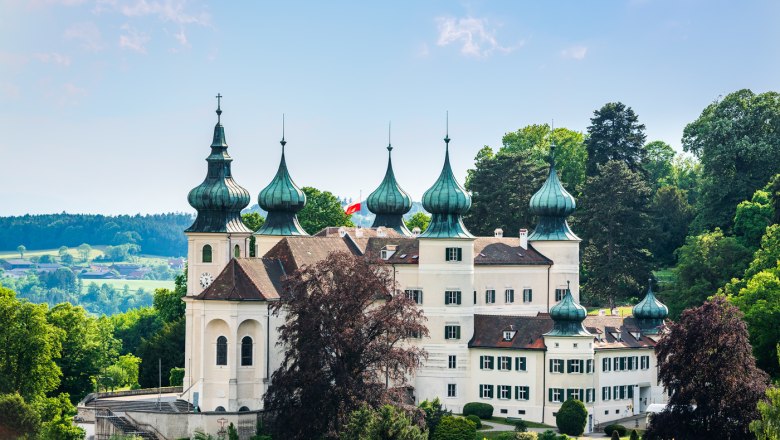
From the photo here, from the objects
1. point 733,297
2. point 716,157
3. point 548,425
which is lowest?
point 548,425

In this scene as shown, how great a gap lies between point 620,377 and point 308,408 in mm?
20671

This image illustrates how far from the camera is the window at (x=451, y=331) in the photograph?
87.5m

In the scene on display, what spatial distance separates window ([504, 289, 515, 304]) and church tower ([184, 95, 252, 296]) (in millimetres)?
14935

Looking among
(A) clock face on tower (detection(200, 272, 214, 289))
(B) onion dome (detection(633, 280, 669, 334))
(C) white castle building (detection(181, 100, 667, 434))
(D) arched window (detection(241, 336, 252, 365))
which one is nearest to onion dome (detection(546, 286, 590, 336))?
(C) white castle building (detection(181, 100, 667, 434))

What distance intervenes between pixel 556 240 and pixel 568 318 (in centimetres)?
977

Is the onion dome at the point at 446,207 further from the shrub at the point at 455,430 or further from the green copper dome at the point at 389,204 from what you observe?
the green copper dome at the point at 389,204

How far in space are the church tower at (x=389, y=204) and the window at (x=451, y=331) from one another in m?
17.5

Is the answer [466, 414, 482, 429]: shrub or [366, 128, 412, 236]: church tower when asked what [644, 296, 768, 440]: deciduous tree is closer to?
[466, 414, 482, 429]: shrub

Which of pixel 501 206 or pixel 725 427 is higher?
pixel 501 206

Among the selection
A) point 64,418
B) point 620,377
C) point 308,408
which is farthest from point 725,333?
point 64,418

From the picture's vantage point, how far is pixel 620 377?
8744 cm

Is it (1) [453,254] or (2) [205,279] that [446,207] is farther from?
(2) [205,279]

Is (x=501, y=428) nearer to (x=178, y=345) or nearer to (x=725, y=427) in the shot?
(x=725, y=427)

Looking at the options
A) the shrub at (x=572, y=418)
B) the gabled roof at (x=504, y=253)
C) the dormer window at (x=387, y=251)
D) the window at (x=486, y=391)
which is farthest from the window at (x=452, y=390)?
the dormer window at (x=387, y=251)
